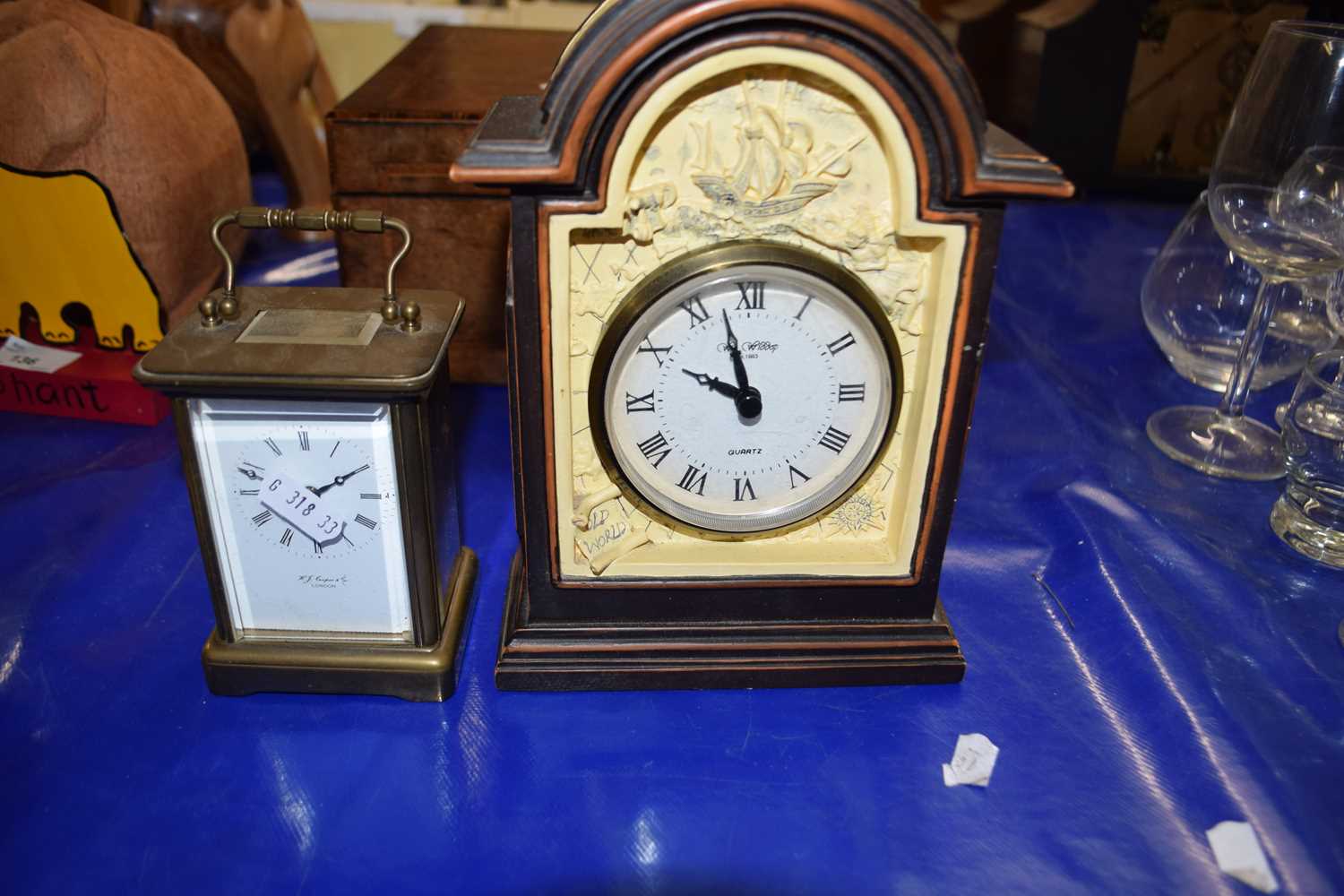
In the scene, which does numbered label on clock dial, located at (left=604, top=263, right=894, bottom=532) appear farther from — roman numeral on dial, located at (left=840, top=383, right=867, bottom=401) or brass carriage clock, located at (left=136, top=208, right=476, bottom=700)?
brass carriage clock, located at (left=136, top=208, right=476, bottom=700)

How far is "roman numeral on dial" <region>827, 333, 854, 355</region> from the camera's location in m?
1.01

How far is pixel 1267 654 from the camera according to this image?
3.92 ft

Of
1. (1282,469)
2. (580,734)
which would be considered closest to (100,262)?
(580,734)

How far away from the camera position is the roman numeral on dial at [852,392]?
1.04 metres

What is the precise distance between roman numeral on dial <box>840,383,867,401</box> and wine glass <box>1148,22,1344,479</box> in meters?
0.75

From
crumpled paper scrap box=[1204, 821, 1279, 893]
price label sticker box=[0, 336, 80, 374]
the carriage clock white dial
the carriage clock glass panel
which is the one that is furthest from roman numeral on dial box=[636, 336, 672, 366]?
price label sticker box=[0, 336, 80, 374]

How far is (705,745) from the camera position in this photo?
1064mm

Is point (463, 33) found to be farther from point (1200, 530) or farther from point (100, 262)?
point (1200, 530)

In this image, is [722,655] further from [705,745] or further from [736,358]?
[736,358]

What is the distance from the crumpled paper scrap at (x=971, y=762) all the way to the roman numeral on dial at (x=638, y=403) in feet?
1.58

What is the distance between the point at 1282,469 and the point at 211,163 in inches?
70.2

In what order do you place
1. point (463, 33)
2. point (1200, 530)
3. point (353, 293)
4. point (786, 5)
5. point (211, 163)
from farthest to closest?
point (463, 33), point (211, 163), point (1200, 530), point (353, 293), point (786, 5)

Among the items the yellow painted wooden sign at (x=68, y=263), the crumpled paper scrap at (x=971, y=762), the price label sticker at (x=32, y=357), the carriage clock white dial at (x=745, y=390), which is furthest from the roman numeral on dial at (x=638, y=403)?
the price label sticker at (x=32, y=357)

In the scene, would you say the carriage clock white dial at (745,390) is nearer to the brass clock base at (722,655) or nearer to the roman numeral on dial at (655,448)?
the roman numeral on dial at (655,448)
